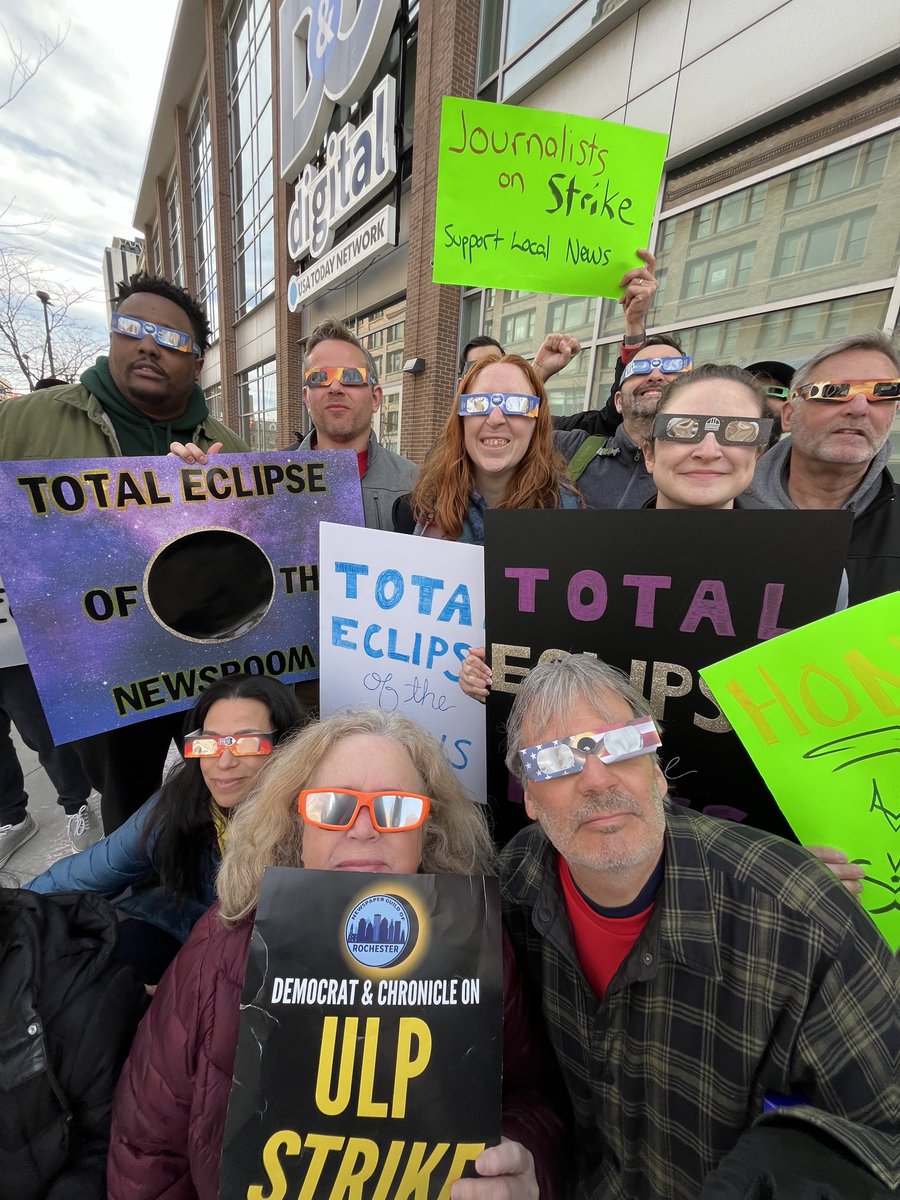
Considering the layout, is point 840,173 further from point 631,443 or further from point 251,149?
point 251,149

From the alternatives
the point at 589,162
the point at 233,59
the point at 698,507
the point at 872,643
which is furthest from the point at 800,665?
the point at 233,59

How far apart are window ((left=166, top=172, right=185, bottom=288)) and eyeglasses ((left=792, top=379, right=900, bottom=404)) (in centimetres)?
3405

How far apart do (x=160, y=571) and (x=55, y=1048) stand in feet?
4.64

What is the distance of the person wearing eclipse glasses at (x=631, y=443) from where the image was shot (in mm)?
2420

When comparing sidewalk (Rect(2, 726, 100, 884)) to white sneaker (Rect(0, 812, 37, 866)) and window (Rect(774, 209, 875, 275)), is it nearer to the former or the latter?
white sneaker (Rect(0, 812, 37, 866))

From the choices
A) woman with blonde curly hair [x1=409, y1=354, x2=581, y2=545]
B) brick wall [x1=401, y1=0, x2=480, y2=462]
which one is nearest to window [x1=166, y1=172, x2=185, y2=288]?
brick wall [x1=401, y1=0, x2=480, y2=462]

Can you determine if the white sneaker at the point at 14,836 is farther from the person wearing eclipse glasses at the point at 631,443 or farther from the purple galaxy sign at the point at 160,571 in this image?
the person wearing eclipse glasses at the point at 631,443

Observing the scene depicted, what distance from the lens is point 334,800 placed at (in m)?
1.32

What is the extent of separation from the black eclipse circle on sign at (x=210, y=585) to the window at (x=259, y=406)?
16.2 m

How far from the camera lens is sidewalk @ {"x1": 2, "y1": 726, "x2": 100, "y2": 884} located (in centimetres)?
277

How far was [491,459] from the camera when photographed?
2092 millimetres

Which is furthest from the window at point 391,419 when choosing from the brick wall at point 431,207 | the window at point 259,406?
the window at point 259,406

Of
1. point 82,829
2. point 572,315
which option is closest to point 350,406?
point 82,829

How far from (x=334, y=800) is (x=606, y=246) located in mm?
2590
